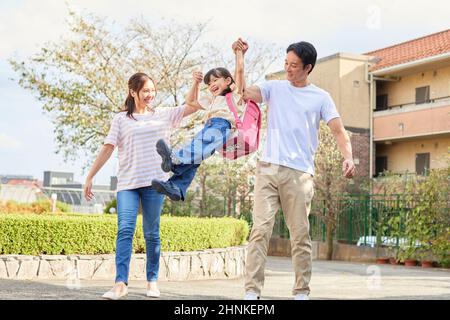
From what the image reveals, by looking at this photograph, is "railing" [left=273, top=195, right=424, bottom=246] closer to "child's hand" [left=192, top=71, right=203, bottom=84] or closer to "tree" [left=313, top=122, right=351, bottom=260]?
"tree" [left=313, top=122, right=351, bottom=260]

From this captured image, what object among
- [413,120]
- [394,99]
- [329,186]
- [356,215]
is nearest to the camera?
[356,215]

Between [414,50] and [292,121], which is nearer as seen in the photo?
[292,121]

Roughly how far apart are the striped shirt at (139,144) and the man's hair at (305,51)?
1112 mm

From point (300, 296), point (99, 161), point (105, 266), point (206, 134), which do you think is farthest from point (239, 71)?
point (105, 266)

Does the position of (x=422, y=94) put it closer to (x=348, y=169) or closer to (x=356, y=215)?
(x=356, y=215)

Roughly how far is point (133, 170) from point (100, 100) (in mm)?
11360

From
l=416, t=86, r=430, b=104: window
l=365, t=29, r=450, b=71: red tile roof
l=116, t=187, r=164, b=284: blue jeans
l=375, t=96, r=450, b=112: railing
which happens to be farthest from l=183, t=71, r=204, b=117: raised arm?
l=416, t=86, r=430, b=104: window

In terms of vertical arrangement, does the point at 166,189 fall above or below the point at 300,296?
above

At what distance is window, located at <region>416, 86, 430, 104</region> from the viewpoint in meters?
26.5

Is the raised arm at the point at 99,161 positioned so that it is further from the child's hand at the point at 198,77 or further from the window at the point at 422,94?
the window at the point at 422,94

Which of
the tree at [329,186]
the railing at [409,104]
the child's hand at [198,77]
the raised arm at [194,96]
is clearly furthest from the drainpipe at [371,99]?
the child's hand at [198,77]

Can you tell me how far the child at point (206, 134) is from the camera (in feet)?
16.6

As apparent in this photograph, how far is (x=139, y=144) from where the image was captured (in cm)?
554

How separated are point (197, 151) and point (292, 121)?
2.32ft
